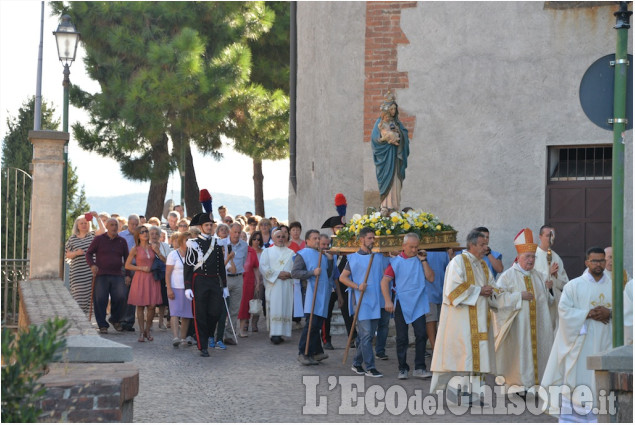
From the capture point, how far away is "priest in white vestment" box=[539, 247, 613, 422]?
1034 cm

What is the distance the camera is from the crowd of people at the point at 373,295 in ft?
35.2

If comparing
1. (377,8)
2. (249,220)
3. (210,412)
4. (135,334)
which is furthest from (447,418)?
(249,220)

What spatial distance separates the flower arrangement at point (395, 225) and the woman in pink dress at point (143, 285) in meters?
3.15

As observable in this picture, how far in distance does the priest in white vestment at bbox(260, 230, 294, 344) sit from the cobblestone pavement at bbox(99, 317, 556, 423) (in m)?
0.88

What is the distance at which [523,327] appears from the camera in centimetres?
1155

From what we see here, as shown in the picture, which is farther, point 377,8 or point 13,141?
point 13,141

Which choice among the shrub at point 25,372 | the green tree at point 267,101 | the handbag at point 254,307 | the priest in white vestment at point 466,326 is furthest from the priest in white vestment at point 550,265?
the green tree at point 267,101

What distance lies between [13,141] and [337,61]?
714 cm

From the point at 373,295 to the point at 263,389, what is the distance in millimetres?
1994

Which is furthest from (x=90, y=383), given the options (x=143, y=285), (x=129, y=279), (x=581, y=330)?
(x=129, y=279)

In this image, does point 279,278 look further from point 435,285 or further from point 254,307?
point 435,285

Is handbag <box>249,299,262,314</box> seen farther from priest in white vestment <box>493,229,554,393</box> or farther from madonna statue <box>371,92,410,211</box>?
priest in white vestment <box>493,229,554,393</box>

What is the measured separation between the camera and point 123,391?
21.9 feet

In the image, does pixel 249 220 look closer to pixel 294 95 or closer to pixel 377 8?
pixel 294 95
